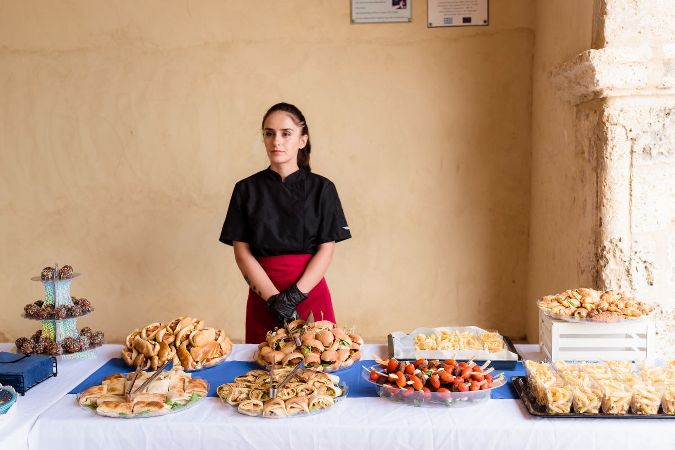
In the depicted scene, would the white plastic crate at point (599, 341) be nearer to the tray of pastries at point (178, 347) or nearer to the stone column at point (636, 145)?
the stone column at point (636, 145)

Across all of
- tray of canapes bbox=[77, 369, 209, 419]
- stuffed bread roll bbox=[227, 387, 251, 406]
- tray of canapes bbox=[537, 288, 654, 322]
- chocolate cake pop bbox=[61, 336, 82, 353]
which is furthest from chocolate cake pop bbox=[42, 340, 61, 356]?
tray of canapes bbox=[537, 288, 654, 322]

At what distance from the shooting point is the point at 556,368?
206cm

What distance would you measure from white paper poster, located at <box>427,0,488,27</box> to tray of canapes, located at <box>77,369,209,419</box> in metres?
3.12

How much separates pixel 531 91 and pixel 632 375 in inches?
110

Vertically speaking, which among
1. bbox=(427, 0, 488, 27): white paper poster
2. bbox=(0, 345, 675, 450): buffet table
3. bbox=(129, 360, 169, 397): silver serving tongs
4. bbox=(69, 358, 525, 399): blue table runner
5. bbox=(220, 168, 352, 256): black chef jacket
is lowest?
bbox=(0, 345, 675, 450): buffet table

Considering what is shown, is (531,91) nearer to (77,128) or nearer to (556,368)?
(556,368)

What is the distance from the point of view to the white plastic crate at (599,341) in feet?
7.30

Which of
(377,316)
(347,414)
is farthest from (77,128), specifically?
(347,414)

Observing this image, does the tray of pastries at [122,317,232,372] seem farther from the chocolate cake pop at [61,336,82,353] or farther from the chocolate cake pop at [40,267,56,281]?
the chocolate cake pop at [40,267,56,281]

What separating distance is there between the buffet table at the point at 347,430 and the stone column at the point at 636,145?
1311 mm

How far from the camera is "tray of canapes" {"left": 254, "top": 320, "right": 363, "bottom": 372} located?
221 cm

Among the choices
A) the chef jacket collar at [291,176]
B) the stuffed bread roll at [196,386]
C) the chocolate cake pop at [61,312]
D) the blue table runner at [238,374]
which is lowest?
the blue table runner at [238,374]

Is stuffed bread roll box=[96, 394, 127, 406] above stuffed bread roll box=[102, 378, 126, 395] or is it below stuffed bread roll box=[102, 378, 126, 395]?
below

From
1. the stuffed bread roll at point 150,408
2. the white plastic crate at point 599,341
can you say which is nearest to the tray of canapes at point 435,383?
the white plastic crate at point 599,341
